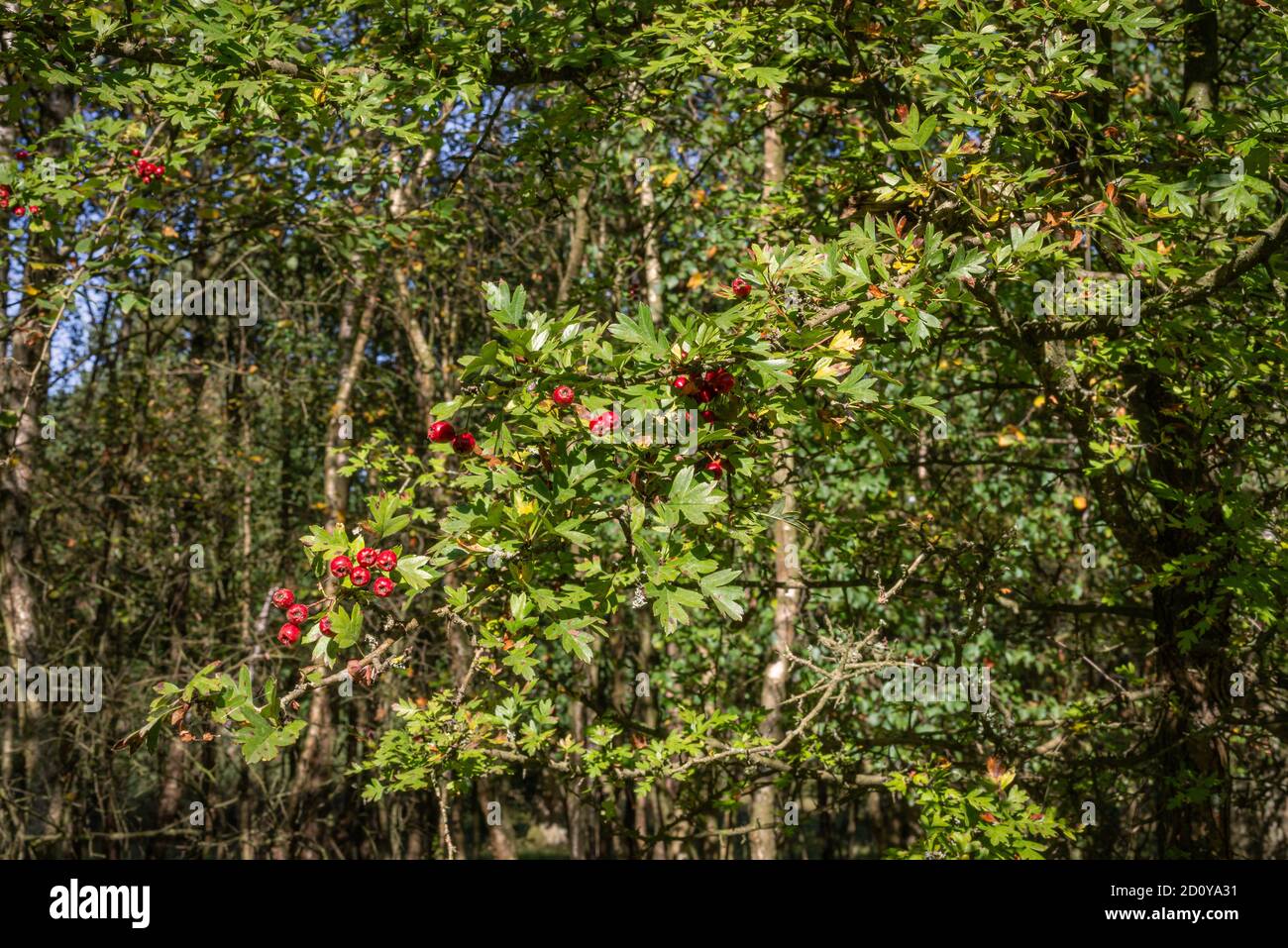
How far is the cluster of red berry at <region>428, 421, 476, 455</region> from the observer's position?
2703 millimetres

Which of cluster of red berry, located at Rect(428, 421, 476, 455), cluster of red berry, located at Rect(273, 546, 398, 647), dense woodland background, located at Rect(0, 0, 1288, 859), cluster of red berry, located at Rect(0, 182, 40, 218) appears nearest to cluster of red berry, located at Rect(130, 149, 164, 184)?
dense woodland background, located at Rect(0, 0, 1288, 859)

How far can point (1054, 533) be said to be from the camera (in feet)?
29.5

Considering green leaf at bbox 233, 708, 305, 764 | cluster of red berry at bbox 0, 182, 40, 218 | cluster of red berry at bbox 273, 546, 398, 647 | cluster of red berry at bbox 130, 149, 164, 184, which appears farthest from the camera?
cluster of red berry at bbox 130, 149, 164, 184

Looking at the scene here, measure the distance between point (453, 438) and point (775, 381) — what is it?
2.75ft

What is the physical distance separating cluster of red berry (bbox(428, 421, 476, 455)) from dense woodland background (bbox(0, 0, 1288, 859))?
114 millimetres

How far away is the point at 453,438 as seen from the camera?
2.74 m

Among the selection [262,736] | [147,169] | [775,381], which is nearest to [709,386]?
[775,381]

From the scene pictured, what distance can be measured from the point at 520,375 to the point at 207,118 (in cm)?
254

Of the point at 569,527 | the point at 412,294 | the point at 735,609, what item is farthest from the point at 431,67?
the point at 412,294

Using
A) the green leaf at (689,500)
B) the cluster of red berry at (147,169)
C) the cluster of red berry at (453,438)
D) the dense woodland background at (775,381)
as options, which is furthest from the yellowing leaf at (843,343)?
the cluster of red berry at (147,169)

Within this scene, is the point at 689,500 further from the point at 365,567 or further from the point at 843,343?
the point at 365,567

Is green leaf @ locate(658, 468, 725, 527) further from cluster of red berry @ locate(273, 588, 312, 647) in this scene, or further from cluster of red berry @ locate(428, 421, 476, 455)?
cluster of red berry @ locate(273, 588, 312, 647)

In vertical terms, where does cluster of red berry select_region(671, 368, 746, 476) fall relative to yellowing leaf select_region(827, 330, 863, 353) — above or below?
below

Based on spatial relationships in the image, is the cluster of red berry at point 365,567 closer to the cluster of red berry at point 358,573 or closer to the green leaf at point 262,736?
the cluster of red berry at point 358,573
